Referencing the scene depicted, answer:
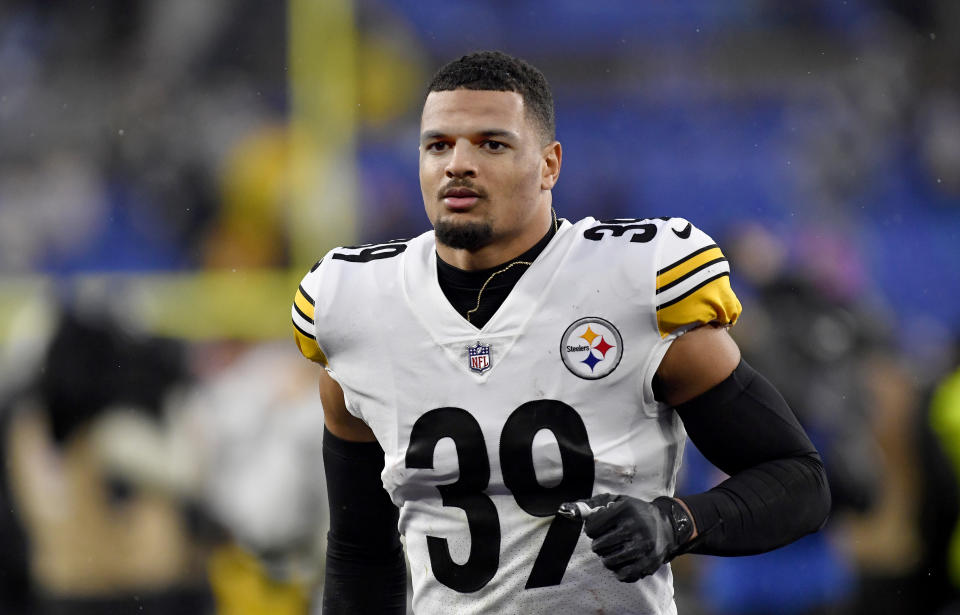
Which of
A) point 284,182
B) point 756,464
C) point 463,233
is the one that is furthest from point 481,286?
point 284,182

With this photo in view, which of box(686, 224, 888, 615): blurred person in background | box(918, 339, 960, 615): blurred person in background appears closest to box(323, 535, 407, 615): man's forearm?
box(686, 224, 888, 615): blurred person in background

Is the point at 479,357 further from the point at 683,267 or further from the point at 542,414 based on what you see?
the point at 683,267

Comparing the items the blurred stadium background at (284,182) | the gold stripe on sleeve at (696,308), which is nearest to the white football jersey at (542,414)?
the gold stripe on sleeve at (696,308)

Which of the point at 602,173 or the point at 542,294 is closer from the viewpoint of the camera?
the point at 542,294

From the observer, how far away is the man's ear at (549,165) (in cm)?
236

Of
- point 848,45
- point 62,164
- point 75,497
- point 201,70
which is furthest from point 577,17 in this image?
point 75,497

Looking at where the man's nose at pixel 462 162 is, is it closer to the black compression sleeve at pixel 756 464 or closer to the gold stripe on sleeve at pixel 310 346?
the gold stripe on sleeve at pixel 310 346

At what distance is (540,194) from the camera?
235cm

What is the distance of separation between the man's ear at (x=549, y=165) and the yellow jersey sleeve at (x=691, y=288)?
29 cm

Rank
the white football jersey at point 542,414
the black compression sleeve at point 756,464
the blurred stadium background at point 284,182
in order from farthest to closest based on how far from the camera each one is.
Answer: the blurred stadium background at point 284,182
the white football jersey at point 542,414
the black compression sleeve at point 756,464

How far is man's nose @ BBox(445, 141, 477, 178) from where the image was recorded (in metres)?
2.23

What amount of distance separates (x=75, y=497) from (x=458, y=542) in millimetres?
3287

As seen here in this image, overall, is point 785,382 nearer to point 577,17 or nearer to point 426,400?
point 426,400

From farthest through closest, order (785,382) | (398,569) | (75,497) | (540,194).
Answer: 1. (75,497)
2. (785,382)
3. (398,569)
4. (540,194)
